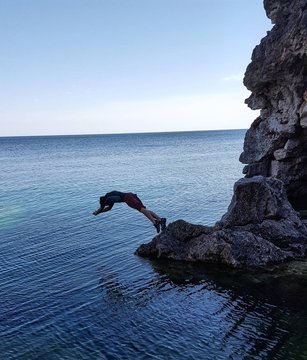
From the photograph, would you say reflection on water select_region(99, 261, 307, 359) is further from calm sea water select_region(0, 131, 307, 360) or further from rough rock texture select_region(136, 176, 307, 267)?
rough rock texture select_region(136, 176, 307, 267)

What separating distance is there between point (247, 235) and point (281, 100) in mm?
15491

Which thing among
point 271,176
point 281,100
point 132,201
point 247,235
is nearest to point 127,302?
point 132,201

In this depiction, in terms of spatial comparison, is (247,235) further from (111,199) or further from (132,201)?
(111,199)

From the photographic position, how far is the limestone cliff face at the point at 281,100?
99.7ft

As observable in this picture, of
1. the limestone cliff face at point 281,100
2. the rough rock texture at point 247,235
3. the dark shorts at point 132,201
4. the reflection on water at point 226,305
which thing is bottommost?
the reflection on water at point 226,305

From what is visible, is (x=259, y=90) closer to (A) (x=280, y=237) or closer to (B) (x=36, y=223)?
(A) (x=280, y=237)

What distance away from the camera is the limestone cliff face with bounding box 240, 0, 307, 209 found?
1196 inches

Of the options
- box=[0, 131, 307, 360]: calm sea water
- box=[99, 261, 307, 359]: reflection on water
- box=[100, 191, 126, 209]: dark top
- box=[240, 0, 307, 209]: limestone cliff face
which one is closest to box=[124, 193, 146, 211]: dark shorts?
box=[100, 191, 126, 209]: dark top

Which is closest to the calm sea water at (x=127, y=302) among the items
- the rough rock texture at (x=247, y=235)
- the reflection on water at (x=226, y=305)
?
the reflection on water at (x=226, y=305)

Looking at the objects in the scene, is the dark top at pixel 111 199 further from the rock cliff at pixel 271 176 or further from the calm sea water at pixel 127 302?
the rock cliff at pixel 271 176

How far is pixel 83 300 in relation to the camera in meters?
17.5

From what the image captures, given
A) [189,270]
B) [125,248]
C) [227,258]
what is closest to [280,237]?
[227,258]

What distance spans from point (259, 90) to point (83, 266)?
21823 millimetres

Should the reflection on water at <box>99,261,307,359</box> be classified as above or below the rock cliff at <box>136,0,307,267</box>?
below
